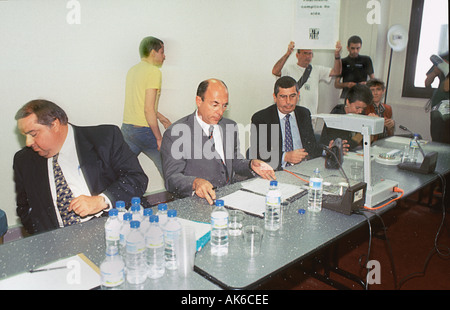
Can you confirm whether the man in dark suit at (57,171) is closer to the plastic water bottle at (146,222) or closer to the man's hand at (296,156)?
the plastic water bottle at (146,222)

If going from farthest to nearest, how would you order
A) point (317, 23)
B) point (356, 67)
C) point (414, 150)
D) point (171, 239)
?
point (356, 67) < point (317, 23) < point (414, 150) < point (171, 239)

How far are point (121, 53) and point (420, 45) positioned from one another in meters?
4.33

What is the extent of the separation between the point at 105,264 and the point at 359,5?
5633mm

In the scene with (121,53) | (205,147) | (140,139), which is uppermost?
(121,53)

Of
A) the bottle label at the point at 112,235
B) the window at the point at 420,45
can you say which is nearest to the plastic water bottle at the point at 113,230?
the bottle label at the point at 112,235

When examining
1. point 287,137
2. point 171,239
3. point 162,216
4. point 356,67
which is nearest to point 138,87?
point 287,137

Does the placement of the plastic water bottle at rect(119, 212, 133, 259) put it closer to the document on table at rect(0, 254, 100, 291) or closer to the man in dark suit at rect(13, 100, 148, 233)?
the document on table at rect(0, 254, 100, 291)

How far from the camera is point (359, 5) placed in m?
5.41

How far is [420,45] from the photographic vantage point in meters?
5.15

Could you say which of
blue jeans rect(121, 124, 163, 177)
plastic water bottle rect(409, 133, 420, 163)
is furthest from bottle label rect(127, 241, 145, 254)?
blue jeans rect(121, 124, 163, 177)

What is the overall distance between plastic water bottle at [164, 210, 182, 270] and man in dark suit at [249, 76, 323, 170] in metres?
1.69

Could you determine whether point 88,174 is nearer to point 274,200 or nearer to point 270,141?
Result: point 274,200

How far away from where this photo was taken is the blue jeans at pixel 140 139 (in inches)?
133

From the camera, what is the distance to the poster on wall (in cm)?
356
